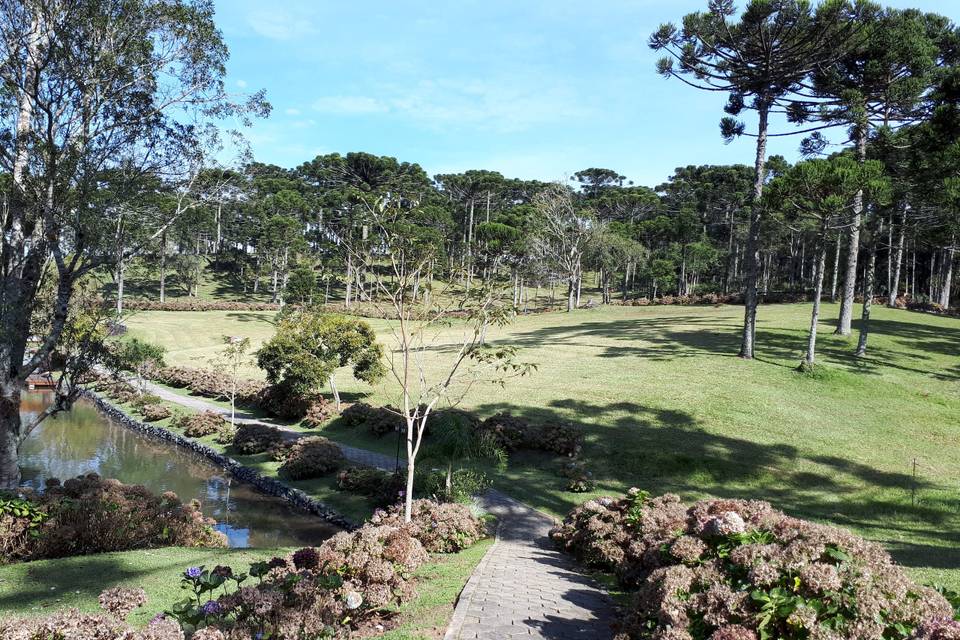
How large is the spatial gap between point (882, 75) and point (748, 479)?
1555cm

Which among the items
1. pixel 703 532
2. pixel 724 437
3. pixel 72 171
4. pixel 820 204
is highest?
pixel 820 204

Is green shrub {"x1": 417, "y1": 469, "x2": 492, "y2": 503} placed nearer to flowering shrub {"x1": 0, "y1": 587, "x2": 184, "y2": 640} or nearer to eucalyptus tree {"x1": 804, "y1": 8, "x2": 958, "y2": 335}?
flowering shrub {"x1": 0, "y1": 587, "x2": 184, "y2": 640}

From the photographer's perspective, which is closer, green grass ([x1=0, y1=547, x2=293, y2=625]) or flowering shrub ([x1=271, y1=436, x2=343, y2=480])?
green grass ([x1=0, y1=547, x2=293, y2=625])

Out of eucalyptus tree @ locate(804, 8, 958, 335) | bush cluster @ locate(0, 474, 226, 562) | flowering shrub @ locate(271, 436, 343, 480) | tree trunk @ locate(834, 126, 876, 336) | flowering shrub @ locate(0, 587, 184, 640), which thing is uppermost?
eucalyptus tree @ locate(804, 8, 958, 335)

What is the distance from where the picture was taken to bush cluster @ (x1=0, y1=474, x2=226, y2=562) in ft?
26.6

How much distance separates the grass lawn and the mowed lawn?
498 cm

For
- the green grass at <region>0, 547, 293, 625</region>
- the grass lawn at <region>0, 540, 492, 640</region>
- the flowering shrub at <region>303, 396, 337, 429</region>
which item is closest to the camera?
the grass lawn at <region>0, 540, 492, 640</region>

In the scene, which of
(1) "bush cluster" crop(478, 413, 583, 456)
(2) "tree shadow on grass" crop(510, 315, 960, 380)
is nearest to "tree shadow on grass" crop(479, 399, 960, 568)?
(1) "bush cluster" crop(478, 413, 583, 456)

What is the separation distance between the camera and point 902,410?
15.1 m

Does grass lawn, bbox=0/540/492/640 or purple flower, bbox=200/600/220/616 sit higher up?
purple flower, bbox=200/600/220/616

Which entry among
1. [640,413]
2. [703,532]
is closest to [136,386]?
[640,413]

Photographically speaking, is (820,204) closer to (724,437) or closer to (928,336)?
(724,437)

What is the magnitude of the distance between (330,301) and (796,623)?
2349 inches

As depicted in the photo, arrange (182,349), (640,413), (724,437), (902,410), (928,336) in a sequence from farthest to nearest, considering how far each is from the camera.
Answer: (182,349) → (928,336) → (640,413) → (902,410) → (724,437)
